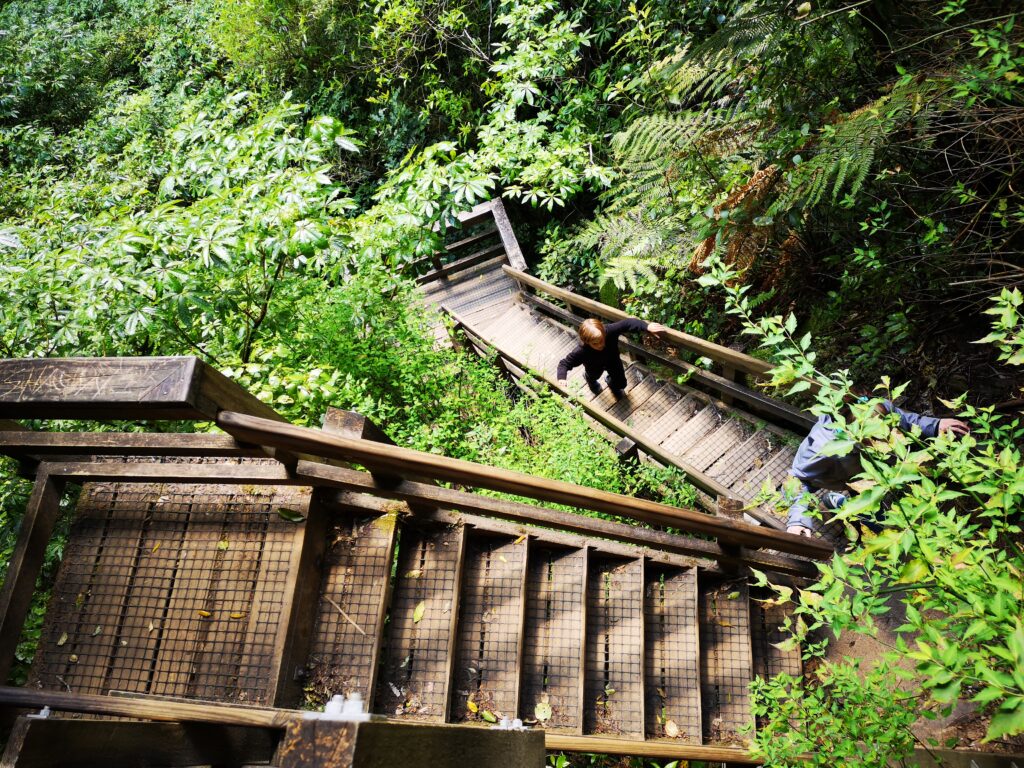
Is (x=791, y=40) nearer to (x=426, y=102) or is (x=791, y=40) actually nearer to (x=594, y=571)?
(x=594, y=571)

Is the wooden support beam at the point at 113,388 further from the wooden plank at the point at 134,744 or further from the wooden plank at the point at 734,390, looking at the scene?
the wooden plank at the point at 734,390

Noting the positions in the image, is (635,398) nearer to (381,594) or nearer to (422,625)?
(422,625)

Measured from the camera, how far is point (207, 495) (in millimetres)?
3684

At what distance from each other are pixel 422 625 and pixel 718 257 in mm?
3799

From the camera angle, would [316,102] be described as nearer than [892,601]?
No

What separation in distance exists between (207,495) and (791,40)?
19.1ft

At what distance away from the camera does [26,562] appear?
132 inches

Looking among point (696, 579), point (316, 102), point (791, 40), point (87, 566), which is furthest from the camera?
point (316, 102)

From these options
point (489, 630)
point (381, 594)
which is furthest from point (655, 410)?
point (381, 594)

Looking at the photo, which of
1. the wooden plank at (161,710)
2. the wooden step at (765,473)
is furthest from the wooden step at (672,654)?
the wooden plank at (161,710)

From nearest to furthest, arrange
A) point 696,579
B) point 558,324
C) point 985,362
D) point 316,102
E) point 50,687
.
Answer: point 50,687 < point 696,579 < point 985,362 < point 558,324 < point 316,102

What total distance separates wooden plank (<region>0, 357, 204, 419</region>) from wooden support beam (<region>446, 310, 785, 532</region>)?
14.1 ft

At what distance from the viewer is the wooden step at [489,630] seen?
3.48 m

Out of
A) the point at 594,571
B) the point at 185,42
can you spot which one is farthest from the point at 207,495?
the point at 185,42
